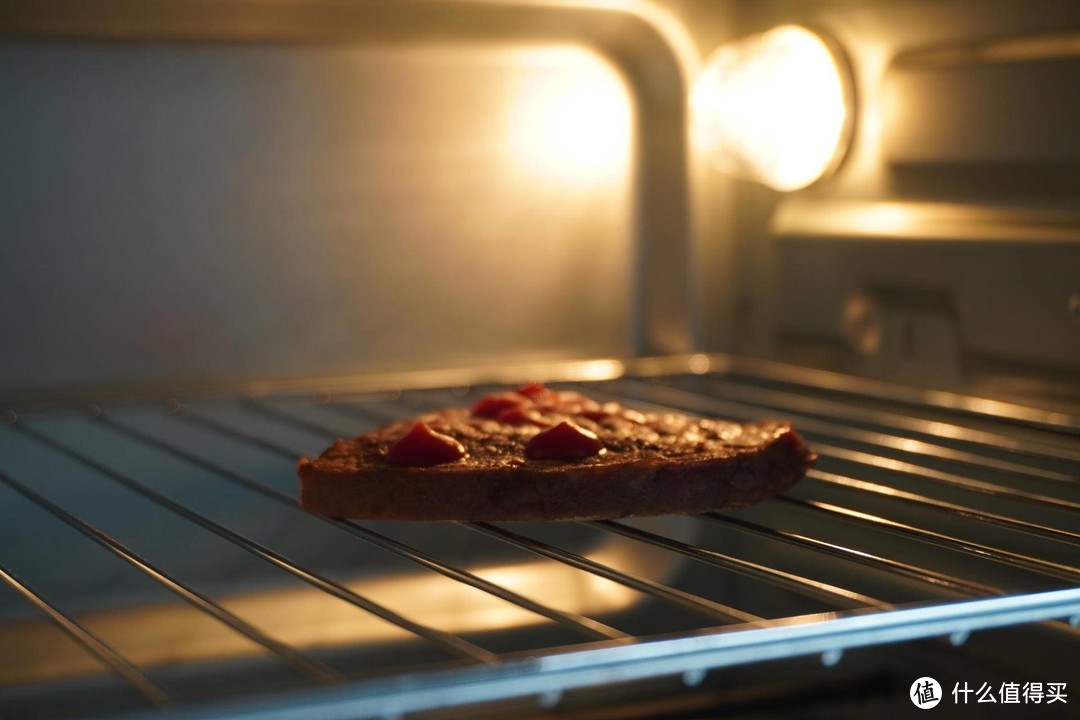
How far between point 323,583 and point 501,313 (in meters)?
0.81

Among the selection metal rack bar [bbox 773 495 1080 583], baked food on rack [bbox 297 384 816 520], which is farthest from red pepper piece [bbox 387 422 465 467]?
metal rack bar [bbox 773 495 1080 583]

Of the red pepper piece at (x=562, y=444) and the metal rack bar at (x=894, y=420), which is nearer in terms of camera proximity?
the red pepper piece at (x=562, y=444)

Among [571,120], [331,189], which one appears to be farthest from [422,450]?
[571,120]

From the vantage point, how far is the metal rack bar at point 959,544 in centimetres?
75

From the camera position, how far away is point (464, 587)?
0.96 metres

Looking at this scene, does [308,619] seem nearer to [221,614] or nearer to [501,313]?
[221,614]

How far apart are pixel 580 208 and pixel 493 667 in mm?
1045

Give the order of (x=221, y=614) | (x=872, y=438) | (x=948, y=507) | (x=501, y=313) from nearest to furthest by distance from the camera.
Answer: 1. (x=221, y=614)
2. (x=948, y=507)
3. (x=872, y=438)
4. (x=501, y=313)

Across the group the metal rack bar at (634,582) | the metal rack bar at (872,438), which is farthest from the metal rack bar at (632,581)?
the metal rack bar at (872,438)

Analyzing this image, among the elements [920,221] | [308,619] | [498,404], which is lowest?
[308,619]

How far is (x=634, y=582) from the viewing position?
0.72 m

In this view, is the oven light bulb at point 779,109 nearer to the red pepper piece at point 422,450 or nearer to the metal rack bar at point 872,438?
the metal rack bar at point 872,438

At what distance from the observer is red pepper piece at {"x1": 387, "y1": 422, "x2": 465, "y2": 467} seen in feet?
3.14

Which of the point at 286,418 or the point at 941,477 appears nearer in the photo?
the point at 941,477
